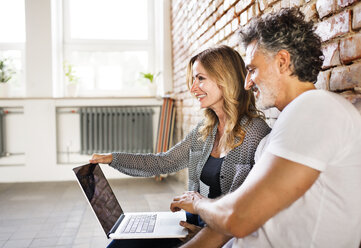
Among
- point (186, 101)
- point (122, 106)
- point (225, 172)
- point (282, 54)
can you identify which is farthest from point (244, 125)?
point (122, 106)

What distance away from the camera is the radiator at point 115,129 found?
14.5ft

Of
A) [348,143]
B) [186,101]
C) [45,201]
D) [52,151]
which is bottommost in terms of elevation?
[45,201]

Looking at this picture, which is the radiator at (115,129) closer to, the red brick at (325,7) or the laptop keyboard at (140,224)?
the laptop keyboard at (140,224)

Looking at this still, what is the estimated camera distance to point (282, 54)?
35.5 inches

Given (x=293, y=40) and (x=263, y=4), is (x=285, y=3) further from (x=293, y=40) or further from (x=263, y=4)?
(x=293, y=40)

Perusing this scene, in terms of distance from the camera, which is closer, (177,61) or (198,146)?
(198,146)

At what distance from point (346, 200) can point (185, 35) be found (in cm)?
303

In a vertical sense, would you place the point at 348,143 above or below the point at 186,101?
below

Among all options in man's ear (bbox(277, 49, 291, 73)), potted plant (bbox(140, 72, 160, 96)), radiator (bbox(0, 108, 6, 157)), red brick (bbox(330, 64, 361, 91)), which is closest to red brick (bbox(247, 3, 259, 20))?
red brick (bbox(330, 64, 361, 91))

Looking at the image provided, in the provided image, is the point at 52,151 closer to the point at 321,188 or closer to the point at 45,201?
the point at 45,201

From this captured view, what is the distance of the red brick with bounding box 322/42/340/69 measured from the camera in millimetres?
1030

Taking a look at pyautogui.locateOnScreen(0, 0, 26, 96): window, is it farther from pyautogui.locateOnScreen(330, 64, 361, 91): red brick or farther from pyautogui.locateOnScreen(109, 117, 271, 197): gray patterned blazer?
pyautogui.locateOnScreen(330, 64, 361, 91): red brick

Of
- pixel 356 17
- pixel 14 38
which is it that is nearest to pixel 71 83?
pixel 14 38

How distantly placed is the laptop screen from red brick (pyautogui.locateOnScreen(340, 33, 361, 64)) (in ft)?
3.15
